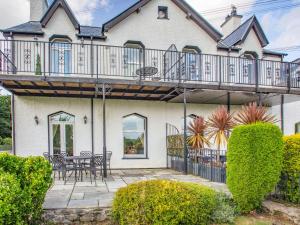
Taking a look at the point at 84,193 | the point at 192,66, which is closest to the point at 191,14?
the point at 192,66

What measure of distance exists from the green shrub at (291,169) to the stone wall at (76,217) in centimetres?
404

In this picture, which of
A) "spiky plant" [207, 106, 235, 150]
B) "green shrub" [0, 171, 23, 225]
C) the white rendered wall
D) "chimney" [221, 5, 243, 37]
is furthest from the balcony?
"green shrub" [0, 171, 23, 225]

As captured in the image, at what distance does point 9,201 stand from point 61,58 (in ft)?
30.8

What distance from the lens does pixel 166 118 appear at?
45.1ft

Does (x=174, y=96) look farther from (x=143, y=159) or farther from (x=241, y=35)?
(x=241, y=35)

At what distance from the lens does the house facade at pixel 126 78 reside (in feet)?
38.5

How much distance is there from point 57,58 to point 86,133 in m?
3.52

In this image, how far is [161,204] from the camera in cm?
505

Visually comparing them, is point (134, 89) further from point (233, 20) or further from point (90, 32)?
point (233, 20)

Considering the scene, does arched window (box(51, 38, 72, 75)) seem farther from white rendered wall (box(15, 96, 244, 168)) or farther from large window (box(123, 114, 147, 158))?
large window (box(123, 114, 147, 158))

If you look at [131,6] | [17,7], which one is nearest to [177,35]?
[131,6]

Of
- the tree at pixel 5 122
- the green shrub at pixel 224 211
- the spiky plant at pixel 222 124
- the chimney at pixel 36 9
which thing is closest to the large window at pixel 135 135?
the spiky plant at pixel 222 124

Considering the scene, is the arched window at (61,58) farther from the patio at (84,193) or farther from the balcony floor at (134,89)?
the patio at (84,193)

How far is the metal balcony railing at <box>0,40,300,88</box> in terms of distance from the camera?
38.3 feet
